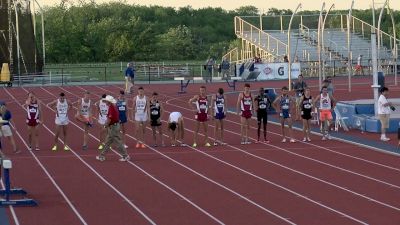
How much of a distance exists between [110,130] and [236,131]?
8.17 m

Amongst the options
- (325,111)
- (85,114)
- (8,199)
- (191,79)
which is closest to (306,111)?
(325,111)

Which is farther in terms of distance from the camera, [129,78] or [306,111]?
[129,78]

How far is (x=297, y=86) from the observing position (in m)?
32.0

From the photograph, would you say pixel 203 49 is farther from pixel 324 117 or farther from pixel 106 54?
pixel 324 117

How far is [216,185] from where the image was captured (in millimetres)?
18578

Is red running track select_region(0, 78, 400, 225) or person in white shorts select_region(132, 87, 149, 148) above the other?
person in white shorts select_region(132, 87, 149, 148)

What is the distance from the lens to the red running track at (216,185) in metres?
15.3

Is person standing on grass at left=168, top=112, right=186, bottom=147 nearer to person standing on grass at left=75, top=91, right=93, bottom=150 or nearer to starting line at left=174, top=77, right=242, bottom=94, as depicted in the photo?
person standing on grass at left=75, top=91, right=93, bottom=150

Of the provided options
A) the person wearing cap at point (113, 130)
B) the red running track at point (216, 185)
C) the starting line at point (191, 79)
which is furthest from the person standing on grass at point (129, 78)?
the person wearing cap at point (113, 130)

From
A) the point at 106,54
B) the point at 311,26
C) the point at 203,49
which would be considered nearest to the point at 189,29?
the point at 203,49

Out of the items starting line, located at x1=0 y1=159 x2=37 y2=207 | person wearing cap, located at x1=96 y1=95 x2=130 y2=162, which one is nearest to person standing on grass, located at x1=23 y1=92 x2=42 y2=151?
person wearing cap, located at x1=96 y1=95 x2=130 y2=162

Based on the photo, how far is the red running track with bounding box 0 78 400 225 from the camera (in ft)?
50.2

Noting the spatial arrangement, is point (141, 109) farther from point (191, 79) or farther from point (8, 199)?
point (191, 79)

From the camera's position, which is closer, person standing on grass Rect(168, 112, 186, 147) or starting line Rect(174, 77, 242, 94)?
person standing on grass Rect(168, 112, 186, 147)
